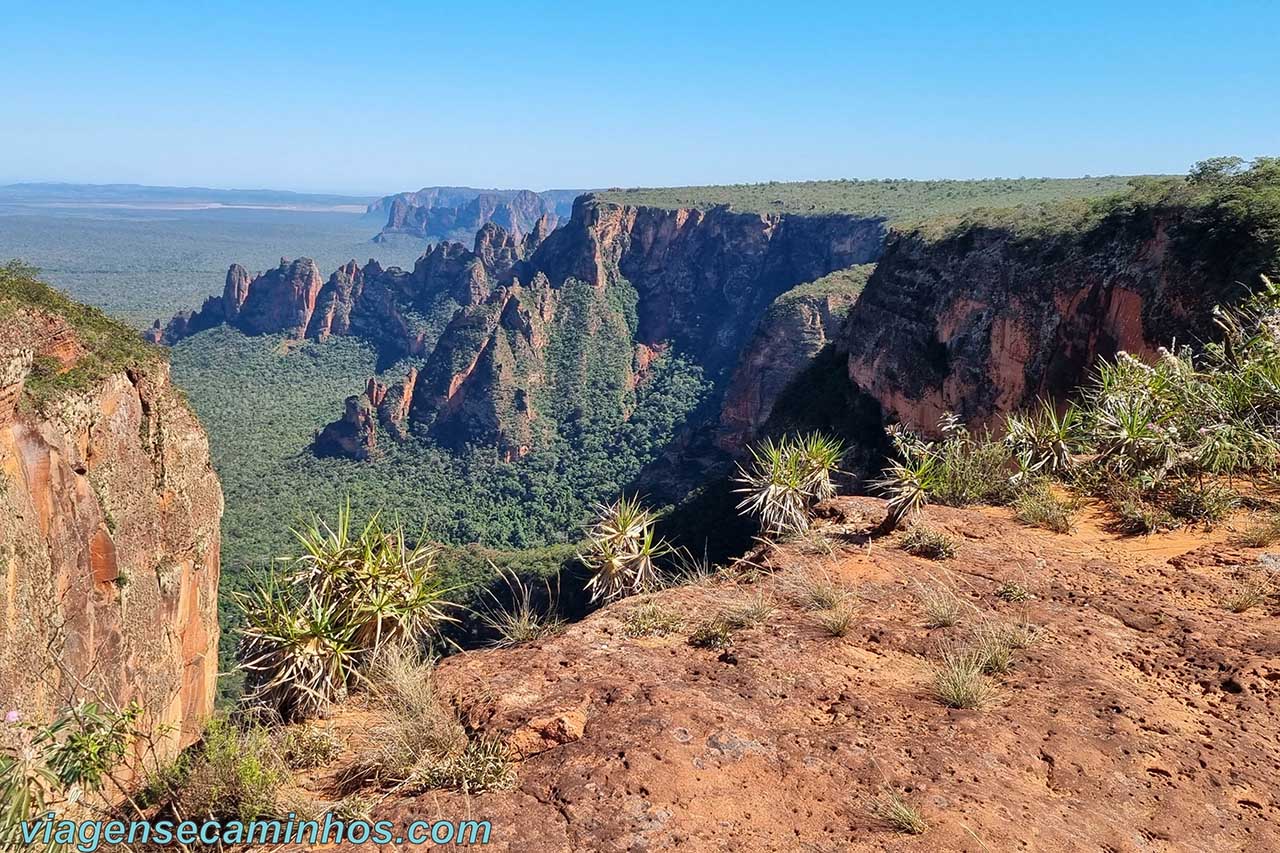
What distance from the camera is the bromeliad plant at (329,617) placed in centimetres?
561

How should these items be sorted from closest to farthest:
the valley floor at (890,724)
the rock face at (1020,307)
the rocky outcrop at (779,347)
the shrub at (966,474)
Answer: the valley floor at (890,724) < the shrub at (966,474) < the rock face at (1020,307) < the rocky outcrop at (779,347)

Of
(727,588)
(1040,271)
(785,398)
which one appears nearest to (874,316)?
(785,398)

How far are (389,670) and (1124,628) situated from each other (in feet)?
19.8

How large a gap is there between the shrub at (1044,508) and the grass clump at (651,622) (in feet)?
15.6

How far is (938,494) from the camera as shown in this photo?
10.4m

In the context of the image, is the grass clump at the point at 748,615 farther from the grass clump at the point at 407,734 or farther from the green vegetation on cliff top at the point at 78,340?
the green vegetation on cliff top at the point at 78,340

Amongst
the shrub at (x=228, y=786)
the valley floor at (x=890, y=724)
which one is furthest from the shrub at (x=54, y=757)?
the valley floor at (x=890, y=724)

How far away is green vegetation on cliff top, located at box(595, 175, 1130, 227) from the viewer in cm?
8269

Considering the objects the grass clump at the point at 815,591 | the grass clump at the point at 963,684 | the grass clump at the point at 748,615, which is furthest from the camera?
the grass clump at the point at 815,591

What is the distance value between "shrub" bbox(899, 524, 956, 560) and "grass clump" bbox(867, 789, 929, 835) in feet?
14.2

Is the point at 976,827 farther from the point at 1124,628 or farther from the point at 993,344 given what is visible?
the point at 993,344

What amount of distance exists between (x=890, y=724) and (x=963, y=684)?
2.06 ft

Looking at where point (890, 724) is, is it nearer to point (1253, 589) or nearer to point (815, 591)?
point (815, 591)

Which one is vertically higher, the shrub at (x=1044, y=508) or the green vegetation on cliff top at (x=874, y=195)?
the green vegetation on cliff top at (x=874, y=195)
